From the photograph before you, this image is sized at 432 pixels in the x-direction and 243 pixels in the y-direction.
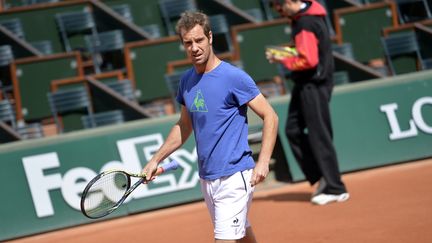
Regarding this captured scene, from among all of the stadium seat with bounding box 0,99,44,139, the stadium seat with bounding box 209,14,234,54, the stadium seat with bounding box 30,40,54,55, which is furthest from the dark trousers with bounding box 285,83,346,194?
the stadium seat with bounding box 30,40,54,55

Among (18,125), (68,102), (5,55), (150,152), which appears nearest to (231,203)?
(150,152)

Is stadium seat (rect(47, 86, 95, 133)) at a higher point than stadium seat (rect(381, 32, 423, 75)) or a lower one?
higher

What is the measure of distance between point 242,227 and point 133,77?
251 inches

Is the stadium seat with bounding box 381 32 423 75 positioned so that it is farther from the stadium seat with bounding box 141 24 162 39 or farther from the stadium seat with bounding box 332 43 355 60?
the stadium seat with bounding box 141 24 162 39

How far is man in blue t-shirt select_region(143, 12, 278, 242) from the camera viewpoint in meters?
4.36

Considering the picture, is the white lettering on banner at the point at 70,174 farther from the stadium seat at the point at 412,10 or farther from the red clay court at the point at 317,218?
the stadium seat at the point at 412,10

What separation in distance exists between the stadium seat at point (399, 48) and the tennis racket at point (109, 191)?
22.5 ft

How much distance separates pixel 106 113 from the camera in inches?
377

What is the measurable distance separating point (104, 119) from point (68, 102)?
21.4 inches

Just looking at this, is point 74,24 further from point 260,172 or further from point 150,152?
point 260,172

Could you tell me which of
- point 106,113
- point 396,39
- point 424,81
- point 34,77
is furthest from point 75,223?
point 396,39

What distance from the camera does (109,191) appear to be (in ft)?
15.3

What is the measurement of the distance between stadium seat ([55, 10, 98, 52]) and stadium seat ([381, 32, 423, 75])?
14.1ft

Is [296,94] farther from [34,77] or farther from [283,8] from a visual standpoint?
[34,77]
